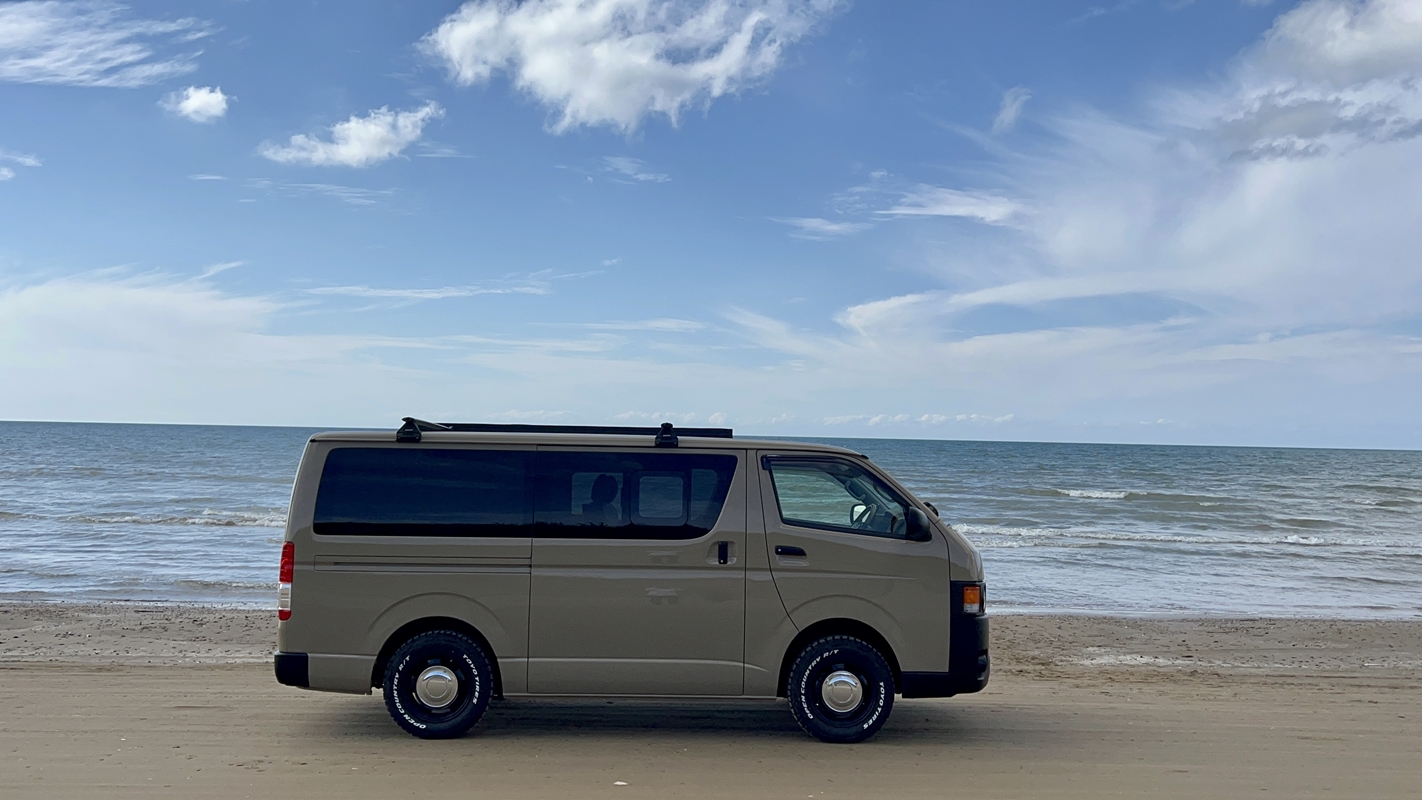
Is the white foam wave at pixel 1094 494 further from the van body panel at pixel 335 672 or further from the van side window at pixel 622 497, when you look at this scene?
the van body panel at pixel 335 672

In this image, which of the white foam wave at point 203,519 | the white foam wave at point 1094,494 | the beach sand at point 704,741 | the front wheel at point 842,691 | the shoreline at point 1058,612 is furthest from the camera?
the white foam wave at point 1094,494

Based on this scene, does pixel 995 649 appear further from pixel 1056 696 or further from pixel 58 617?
pixel 58 617

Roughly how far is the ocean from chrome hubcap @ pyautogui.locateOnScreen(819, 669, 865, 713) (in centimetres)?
851

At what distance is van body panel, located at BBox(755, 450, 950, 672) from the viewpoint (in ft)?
23.1

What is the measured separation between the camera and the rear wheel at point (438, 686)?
7016 mm

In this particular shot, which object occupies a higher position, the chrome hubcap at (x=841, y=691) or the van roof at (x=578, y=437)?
the van roof at (x=578, y=437)

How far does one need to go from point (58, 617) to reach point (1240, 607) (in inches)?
637

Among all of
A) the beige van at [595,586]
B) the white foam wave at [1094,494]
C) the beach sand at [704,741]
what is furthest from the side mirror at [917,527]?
the white foam wave at [1094,494]

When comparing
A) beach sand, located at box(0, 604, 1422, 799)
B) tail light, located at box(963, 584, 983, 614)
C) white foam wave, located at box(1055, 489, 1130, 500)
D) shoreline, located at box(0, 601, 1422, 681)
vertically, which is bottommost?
shoreline, located at box(0, 601, 1422, 681)

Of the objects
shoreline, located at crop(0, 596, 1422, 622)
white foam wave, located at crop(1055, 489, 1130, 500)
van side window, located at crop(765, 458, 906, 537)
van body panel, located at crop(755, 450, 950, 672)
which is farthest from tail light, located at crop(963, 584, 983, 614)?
white foam wave, located at crop(1055, 489, 1130, 500)

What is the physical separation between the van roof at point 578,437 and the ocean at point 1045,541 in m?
8.89

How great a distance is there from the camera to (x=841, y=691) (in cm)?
707

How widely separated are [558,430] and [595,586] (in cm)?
115

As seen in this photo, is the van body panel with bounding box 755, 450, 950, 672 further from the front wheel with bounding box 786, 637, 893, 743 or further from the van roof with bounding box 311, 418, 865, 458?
the van roof with bounding box 311, 418, 865, 458
